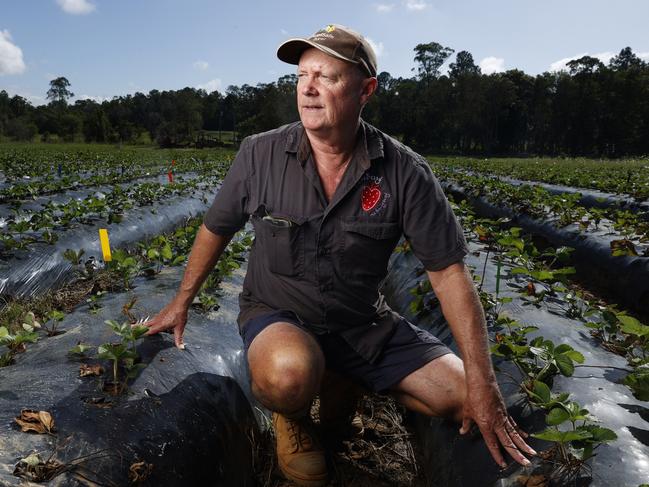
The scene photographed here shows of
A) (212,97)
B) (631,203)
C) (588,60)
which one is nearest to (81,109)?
(212,97)

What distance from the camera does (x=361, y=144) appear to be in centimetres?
241

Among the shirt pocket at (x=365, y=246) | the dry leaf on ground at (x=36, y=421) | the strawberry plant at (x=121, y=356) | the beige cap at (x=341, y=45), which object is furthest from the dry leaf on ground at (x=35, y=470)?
the beige cap at (x=341, y=45)

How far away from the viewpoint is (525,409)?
2.16 metres

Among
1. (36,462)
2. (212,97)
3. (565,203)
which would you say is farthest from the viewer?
(212,97)

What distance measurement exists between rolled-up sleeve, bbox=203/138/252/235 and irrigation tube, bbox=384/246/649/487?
1.44m

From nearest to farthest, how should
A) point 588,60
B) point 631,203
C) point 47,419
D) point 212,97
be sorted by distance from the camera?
point 47,419 < point 631,203 < point 588,60 < point 212,97

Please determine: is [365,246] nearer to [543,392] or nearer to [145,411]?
[543,392]

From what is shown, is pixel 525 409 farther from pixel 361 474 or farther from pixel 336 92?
pixel 336 92

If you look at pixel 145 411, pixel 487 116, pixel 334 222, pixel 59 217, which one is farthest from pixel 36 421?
pixel 487 116

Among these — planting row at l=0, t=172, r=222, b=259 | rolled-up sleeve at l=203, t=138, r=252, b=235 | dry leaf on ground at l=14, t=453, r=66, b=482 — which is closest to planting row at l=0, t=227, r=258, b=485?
dry leaf on ground at l=14, t=453, r=66, b=482

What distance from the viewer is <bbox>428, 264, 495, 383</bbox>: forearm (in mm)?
2012

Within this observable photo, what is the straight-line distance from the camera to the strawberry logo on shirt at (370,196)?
7.68 feet

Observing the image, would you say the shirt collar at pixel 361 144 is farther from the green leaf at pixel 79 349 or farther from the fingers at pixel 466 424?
the green leaf at pixel 79 349

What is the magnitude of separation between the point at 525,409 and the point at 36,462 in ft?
6.06
